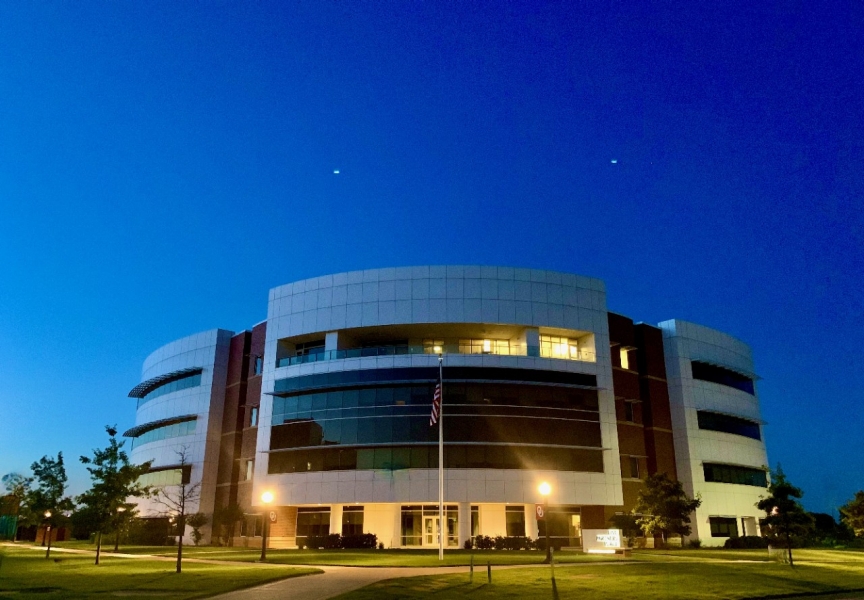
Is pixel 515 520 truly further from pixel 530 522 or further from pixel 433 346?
pixel 433 346

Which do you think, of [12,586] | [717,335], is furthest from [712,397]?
[12,586]

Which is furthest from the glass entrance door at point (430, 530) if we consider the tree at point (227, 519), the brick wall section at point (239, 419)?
the tree at point (227, 519)

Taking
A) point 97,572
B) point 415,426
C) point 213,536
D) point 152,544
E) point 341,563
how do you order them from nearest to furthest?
point 97,572 → point 341,563 → point 415,426 → point 213,536 → point 152,544

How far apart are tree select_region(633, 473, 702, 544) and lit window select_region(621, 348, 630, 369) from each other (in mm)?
11708

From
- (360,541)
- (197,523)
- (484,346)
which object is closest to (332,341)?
(484,346)

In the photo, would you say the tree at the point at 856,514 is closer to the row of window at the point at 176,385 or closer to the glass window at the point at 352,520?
the glass window at the point at 352,520

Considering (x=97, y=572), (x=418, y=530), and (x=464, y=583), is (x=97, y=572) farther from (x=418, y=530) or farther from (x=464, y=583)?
(x=418, y=530)

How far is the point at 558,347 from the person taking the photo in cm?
6303

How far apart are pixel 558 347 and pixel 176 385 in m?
41.8

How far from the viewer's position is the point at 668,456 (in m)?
65.9

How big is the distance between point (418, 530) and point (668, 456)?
24.5 m

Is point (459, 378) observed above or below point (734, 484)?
above

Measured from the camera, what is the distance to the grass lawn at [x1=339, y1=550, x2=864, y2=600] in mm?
24516

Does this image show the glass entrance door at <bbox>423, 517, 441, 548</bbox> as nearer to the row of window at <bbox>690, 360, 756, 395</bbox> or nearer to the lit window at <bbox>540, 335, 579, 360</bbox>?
the lit window at <bbox>540, 335, 579, 360</bbox>
